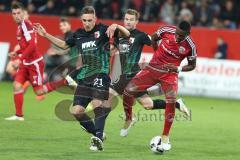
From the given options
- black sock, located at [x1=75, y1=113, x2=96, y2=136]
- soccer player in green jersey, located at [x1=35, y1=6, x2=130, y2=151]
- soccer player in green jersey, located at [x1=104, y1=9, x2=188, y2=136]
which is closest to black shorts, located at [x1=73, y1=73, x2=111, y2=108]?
soccer player in green jersey, located at [x1=35, y1=6, x2=130, y2=151]

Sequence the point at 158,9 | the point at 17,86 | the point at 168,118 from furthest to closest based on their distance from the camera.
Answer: the point at 158,9
the point at 17,86
the point at 168,118

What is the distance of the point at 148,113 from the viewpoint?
1798 centimetres

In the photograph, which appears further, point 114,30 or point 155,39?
point 155,39

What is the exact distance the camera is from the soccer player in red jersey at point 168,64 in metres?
11.7

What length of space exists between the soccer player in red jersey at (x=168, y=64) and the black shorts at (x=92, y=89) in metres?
1.03

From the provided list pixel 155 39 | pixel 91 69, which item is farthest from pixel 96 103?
pixel 155 39

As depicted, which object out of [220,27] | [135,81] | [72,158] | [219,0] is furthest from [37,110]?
[219,0]

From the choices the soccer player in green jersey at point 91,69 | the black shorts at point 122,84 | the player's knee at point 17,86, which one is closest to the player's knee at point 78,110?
the soccer player in green jersey at point 91,69

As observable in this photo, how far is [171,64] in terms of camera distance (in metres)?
12.1

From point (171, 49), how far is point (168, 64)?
0.86 ft

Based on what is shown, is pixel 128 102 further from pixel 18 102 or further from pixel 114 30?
pixel 18 102

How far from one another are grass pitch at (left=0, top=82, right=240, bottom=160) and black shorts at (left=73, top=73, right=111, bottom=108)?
0.83m

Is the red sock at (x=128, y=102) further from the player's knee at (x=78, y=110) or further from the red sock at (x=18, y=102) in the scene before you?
the red sock at (x=18, y=102)

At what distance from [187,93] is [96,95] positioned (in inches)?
496
